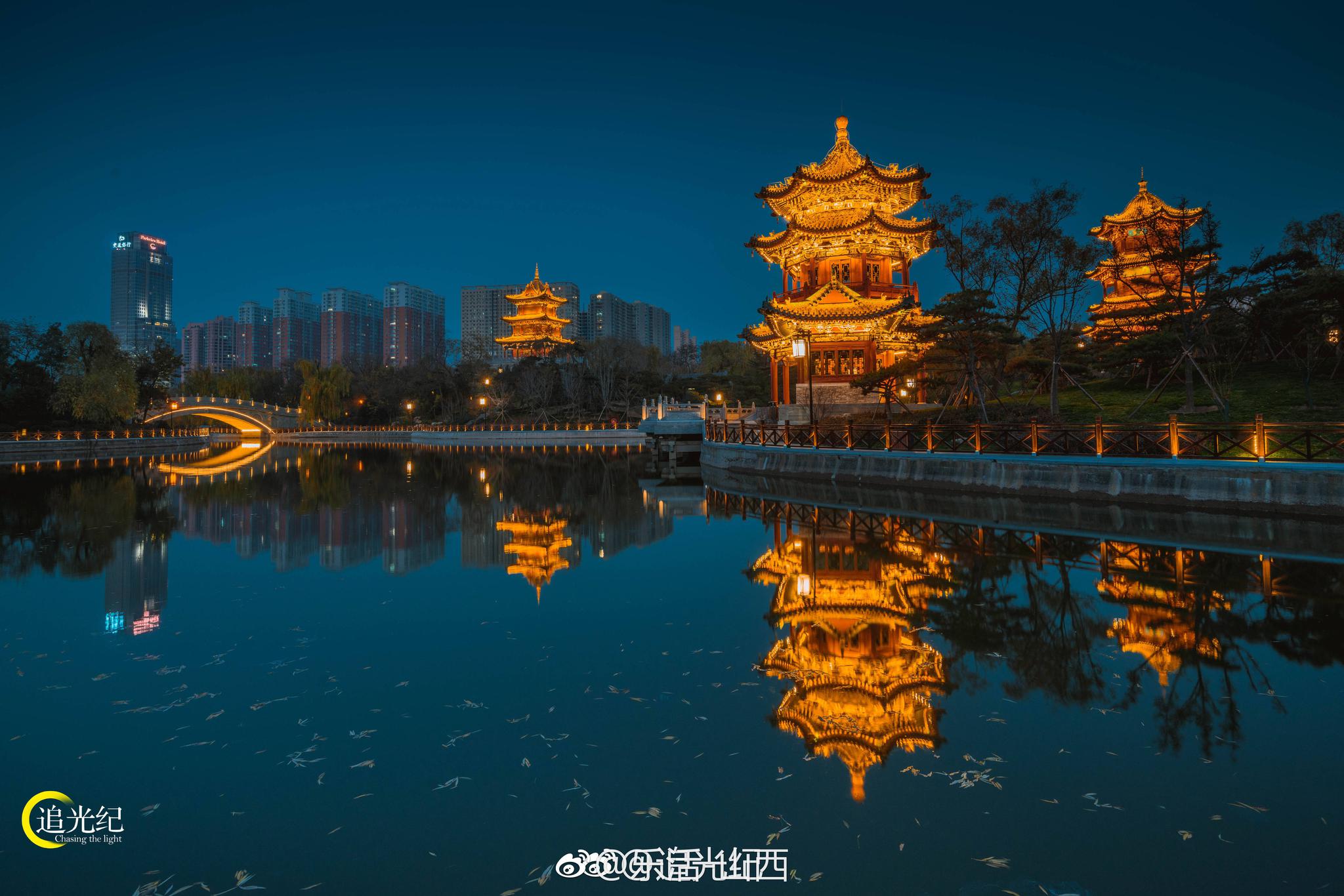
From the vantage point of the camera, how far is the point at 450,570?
10.4 metres

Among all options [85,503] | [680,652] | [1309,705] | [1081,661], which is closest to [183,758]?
[680,652]

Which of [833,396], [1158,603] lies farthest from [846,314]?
[1158,603]

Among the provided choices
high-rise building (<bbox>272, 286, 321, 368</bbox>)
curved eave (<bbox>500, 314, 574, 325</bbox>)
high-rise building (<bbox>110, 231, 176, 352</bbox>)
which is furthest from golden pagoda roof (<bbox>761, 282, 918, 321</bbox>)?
high-rise building (<bbox>110, 231, 176, 352</bbox>)

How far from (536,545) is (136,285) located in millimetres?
225761

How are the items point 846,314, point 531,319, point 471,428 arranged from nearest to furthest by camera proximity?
1. point 846,314
2. point 471,428
3. point 531,319

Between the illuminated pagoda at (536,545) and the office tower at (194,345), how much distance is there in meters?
185

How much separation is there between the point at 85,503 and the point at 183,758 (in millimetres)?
18134

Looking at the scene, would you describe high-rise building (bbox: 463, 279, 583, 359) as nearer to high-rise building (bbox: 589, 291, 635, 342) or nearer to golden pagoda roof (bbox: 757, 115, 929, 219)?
high-rise building (bbox: 589, 291, 635, 342)

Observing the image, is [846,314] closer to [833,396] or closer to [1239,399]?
[833,396]

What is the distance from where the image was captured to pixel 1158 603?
7.82 metres

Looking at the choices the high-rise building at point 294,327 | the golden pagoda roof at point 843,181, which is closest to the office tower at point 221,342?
the high-rise building at point 294,327

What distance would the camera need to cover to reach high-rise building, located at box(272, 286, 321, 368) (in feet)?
500

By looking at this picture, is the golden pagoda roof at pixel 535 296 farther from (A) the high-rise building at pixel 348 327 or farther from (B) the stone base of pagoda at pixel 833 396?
(A) the high-rise building at pixel 348 327

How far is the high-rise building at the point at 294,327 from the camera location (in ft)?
500
